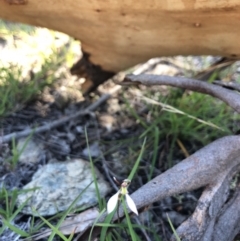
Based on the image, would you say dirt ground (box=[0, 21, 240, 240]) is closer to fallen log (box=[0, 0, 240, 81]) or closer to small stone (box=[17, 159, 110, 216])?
small stone (box=[17, 159, 110, 216])

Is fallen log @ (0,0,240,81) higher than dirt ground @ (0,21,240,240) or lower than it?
higher

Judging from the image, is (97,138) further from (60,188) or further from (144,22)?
(144,22)

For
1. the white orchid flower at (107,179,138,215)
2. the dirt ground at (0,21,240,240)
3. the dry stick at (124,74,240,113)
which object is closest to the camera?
the white orchid flower at (107,179,138,215)

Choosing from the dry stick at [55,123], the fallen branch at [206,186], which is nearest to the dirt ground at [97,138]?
the dry stick at [55,123]

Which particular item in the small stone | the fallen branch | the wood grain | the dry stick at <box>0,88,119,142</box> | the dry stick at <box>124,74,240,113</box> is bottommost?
the small stone

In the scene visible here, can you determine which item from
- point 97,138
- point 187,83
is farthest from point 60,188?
point 187,83

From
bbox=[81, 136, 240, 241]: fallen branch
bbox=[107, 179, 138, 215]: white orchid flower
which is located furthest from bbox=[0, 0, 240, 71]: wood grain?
bbox=[107, 179, 138, 215]: white orchid flower

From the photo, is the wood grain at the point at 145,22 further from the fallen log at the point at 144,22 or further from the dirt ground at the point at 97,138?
the dirt ground at the point at 97,138

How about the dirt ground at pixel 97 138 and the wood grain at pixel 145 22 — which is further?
the dirt ground at pixel 97 138
